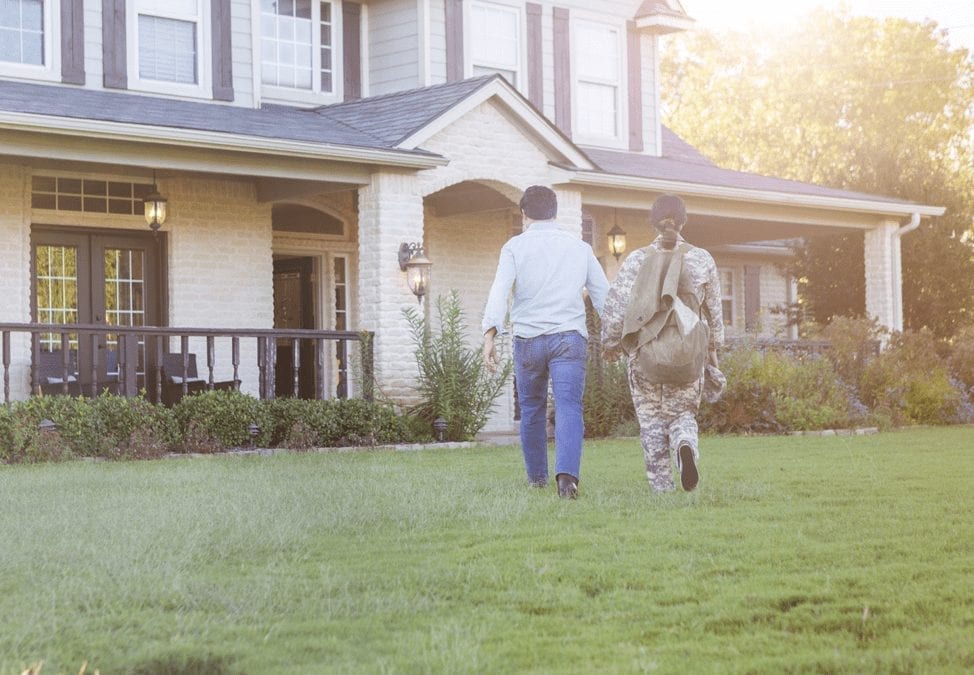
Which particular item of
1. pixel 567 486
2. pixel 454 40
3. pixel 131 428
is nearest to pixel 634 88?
pixel 454 40

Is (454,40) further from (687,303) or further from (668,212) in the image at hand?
(687,303)

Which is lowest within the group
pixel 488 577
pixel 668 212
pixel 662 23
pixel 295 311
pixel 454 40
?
pixel 488 577

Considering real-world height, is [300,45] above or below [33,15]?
above

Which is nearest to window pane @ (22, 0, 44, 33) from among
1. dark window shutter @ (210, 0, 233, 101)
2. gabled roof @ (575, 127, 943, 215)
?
dark window shutter @ (210, 0, 233, 101)

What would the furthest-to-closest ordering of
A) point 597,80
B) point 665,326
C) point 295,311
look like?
point 597,80
point 295,311
point 665,326

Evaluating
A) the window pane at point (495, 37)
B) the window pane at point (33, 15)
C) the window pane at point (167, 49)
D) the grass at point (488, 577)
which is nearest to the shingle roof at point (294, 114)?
the window pane at point (167, 49)

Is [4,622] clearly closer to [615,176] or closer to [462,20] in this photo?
[615,176]

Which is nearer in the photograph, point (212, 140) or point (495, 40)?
point (212, 140)

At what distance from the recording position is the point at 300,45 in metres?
18.5

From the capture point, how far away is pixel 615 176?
1797 centimetres

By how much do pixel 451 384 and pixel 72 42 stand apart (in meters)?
5.71

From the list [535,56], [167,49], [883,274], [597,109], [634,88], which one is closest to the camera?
[167,49]

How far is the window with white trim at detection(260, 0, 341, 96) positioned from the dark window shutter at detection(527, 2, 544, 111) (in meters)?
2.76

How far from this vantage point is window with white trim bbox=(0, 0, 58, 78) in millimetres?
15781
